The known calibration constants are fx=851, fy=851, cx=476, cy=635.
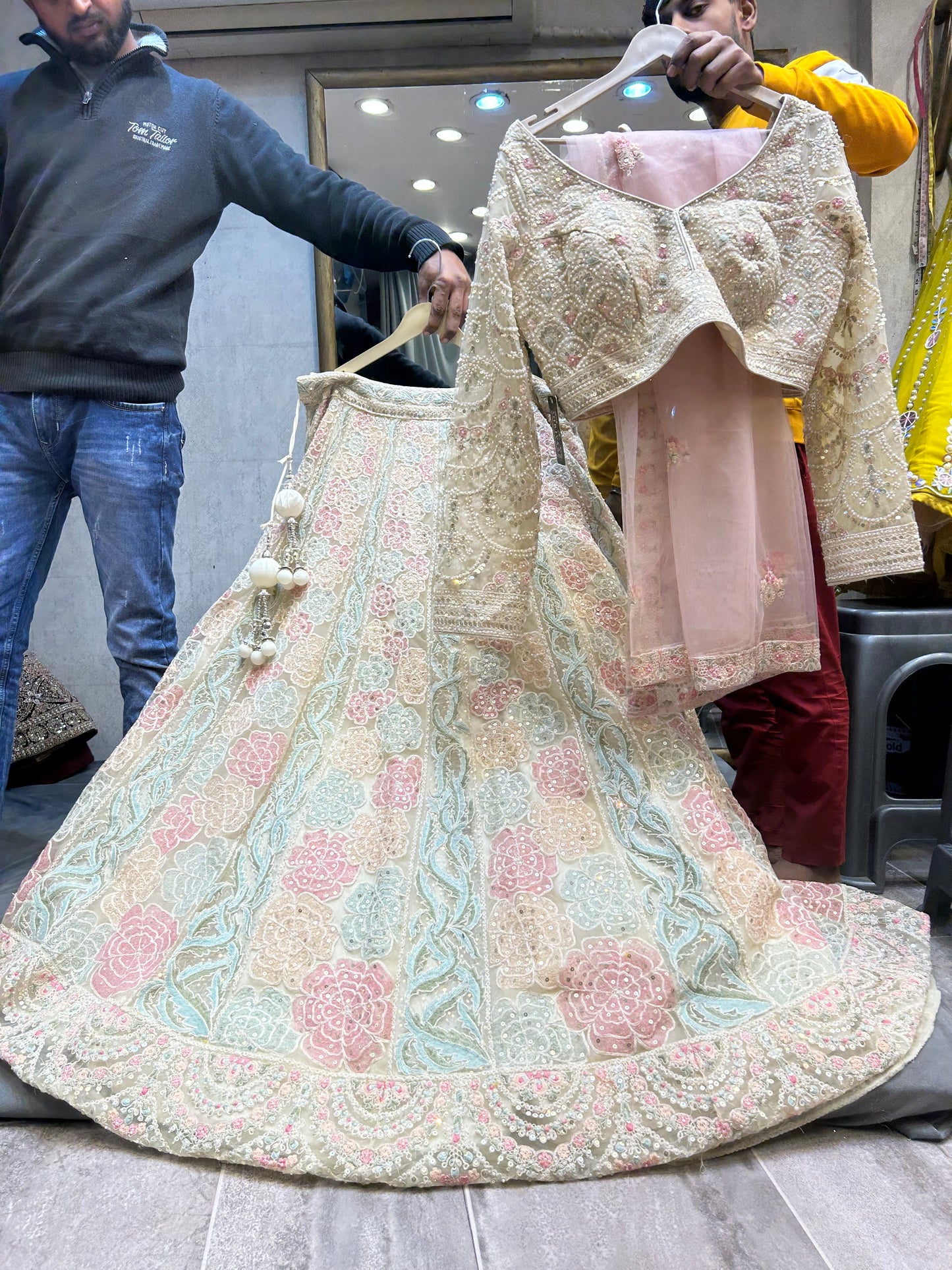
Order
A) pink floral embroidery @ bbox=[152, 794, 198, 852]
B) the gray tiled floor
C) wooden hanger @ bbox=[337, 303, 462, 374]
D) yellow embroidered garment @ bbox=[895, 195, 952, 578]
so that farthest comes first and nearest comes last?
1. yellow embroidered garment @ bbox=[895, 195, 952, 578]
2. wooden hanger @ bbox=[337, 303, 462, 374]
3. pink floral embroidery @ bbox=[152, 794, 198, 852]
4. the gray tiled floor

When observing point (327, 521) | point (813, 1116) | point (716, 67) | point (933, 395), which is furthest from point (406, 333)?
point (813, 1116)

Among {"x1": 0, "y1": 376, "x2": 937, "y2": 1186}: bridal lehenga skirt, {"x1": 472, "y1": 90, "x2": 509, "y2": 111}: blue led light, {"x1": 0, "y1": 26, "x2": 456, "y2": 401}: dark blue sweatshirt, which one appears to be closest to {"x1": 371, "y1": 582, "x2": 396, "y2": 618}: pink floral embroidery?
{"x1": 0, "y1": 376, "x2": 937, "y2": 1186}: bridal lehenga skirt

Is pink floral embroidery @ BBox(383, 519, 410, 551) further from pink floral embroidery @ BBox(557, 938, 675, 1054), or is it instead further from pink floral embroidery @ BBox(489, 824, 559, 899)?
pink floral embroidery @ BBox(557, 938, 675, 1054)

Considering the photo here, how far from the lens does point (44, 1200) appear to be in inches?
30.6

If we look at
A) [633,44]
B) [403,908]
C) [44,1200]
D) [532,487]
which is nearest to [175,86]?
[633,44]

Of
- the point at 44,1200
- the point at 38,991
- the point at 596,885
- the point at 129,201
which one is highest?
the point at 129,201

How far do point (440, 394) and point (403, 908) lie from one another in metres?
0.77

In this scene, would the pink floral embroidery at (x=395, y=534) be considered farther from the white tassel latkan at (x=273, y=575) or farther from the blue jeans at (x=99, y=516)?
the blue jeans at (x=99, y=516)

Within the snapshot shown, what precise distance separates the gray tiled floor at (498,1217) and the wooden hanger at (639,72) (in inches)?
43.1

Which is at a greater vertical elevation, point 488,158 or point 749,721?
point 488,158

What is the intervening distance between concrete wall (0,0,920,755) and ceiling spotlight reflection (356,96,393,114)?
0.28 feet

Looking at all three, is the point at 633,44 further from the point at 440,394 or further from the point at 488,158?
the point at 488,158

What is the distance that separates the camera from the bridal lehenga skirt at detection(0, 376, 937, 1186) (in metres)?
0.81

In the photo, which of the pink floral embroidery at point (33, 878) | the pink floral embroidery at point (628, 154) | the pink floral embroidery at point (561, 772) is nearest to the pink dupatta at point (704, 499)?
the pink floral embroidery at point (628, 154)
